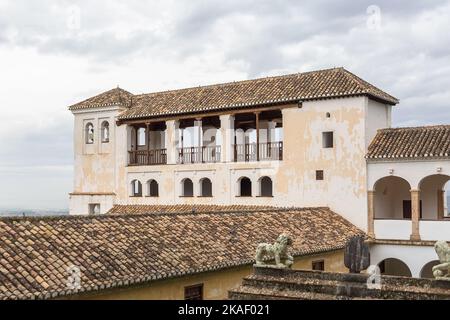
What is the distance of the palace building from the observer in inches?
945

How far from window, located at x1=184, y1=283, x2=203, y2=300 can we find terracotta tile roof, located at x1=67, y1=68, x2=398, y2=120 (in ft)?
42.8

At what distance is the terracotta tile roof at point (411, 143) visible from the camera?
23.0 m

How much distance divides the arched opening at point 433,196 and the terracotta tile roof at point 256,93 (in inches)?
167

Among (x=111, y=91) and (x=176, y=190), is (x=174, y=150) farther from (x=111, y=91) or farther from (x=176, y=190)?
(x=111, y=91)

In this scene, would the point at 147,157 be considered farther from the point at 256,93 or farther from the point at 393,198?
the point at 393,198

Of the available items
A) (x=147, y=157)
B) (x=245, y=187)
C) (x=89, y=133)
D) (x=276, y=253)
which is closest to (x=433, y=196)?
(x=245, y=187)

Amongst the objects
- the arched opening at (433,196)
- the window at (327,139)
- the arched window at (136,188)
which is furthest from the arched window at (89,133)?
the arched opening at (433,196)

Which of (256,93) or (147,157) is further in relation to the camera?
(147,157)

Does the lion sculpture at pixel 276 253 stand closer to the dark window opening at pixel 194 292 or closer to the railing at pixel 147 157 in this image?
the dark window opening at pixel 194 292

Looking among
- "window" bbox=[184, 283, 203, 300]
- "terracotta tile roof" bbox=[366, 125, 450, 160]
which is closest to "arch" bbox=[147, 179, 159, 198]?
"terracotta tile roof" bbox=[366, 125, 450, 160]

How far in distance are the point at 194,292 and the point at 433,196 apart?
16.7 metres

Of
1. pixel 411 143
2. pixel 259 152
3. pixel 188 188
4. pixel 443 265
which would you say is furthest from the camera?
pixel 188 188

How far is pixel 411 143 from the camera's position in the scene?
23938 mm

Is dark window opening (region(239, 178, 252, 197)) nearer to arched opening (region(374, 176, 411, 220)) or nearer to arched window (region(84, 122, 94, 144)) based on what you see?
arched opening (region(374, 176, 411, 220))
